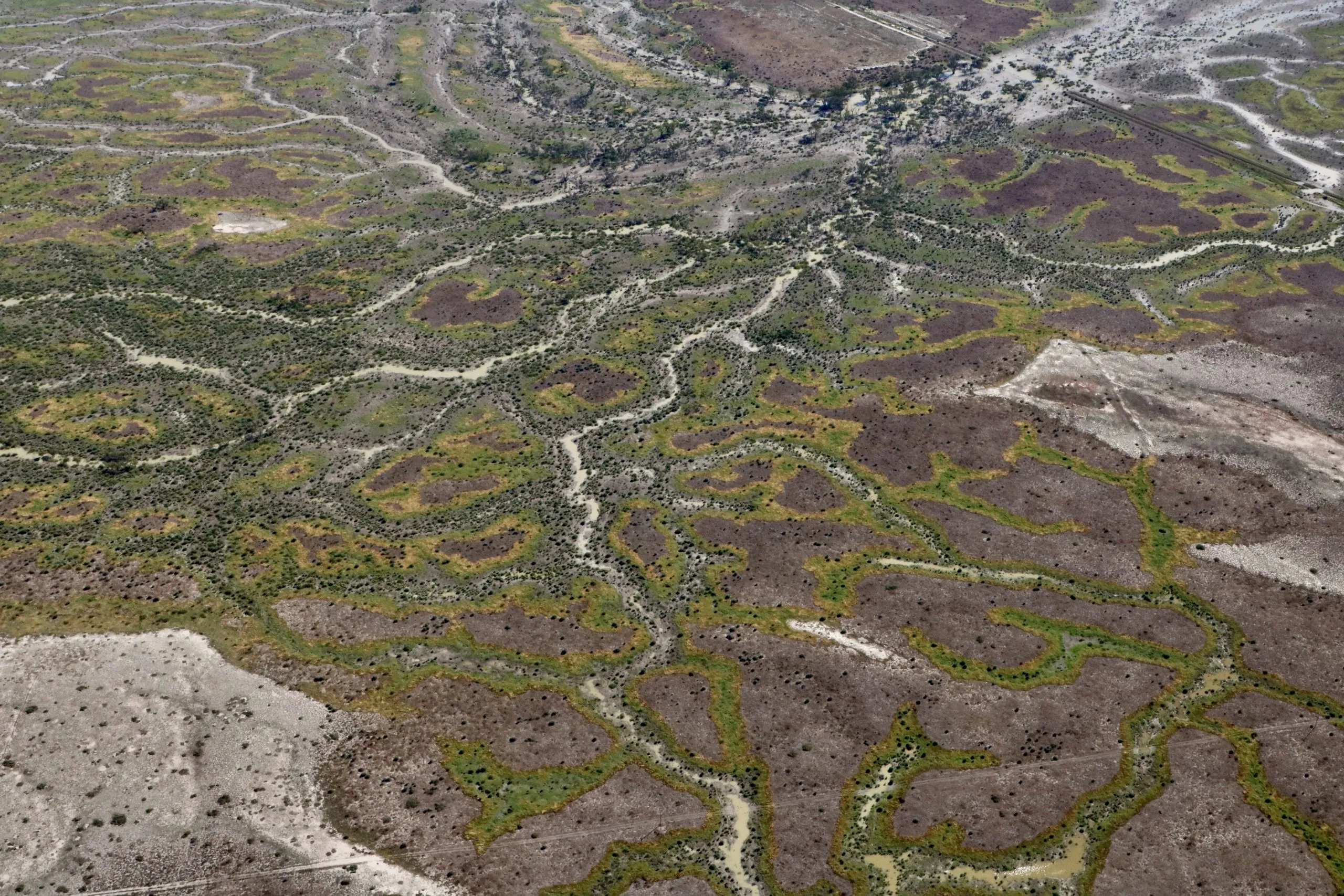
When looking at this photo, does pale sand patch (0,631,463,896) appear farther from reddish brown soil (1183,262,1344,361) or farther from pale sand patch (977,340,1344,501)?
reddish brown soil (1183,262,1344,361)

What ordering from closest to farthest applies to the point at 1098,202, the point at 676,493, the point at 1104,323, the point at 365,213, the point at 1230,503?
1. the point at 1230,503
2. the point at 676,493
3. the point at 1104,323
4. the point at 1098,202
5. the point at 365,213

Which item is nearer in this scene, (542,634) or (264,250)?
(542,634)

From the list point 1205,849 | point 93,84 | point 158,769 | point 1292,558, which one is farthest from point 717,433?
point 93,84

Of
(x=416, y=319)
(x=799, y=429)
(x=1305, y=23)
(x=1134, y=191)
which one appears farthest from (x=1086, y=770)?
(x=1305, y=23)

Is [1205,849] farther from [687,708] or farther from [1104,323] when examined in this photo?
[1104,323]

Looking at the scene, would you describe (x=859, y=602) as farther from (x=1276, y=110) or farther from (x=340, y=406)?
(x=1276, y=110)

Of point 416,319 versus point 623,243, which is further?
point 623,243
